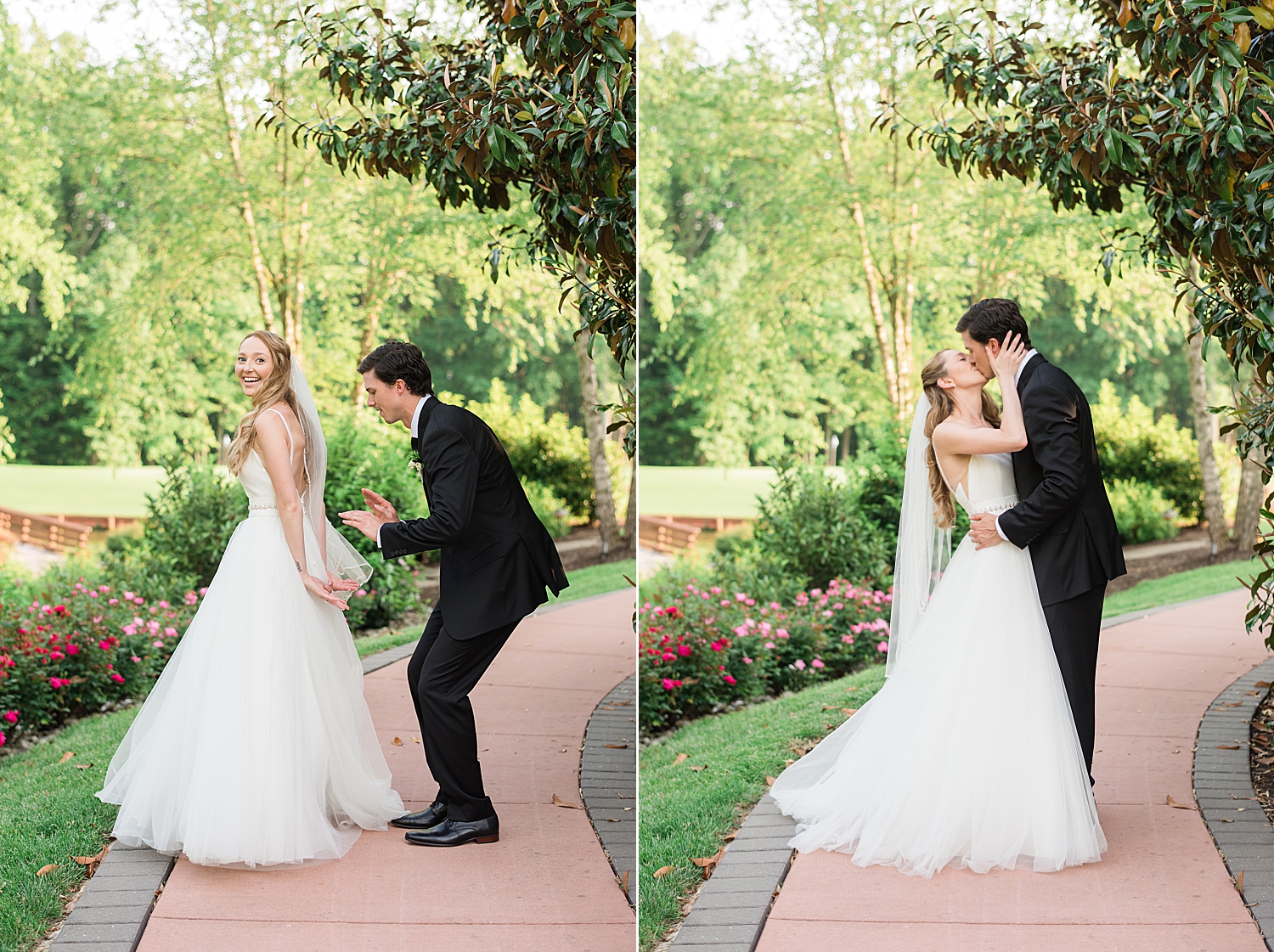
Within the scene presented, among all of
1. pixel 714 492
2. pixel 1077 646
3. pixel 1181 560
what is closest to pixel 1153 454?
pixel 1181 560

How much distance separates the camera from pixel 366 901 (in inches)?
125

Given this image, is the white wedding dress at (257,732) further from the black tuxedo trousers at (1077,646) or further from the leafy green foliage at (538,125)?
the black tuxedo trousers at (1077,646)

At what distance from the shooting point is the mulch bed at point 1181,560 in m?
8.05

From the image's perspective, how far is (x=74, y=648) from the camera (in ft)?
18.7

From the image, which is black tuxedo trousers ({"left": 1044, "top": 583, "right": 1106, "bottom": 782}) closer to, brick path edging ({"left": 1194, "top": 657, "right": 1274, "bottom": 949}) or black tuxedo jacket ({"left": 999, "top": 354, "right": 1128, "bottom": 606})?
black tuxedo jacket ({"left": 999, "top": 354, "right": 1128, "bottom": 606})

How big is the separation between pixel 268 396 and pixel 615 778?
1830 millimetres

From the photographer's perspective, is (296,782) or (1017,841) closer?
(1017,841)

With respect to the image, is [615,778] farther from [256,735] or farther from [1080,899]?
[1080,899]

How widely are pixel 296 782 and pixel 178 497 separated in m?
4.46

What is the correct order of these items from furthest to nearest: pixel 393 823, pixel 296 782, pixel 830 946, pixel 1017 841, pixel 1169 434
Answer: pixel 1169 434, pixel 393 823, pixel 296 782, pixel 1017 841, pixel 830 946

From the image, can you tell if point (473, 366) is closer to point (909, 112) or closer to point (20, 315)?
point (20, 315)

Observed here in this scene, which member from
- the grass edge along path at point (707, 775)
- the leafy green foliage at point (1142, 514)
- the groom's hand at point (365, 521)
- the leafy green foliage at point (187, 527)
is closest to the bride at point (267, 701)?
the groom's hand at point (365, 521)

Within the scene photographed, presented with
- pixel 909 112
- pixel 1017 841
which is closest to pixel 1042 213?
pixel 909 112

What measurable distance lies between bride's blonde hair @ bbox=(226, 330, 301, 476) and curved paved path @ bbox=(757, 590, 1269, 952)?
85.1 inches
